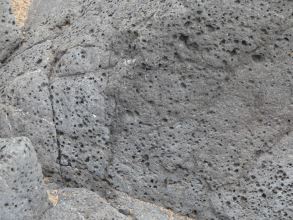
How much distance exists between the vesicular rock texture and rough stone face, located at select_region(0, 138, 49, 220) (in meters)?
0.34

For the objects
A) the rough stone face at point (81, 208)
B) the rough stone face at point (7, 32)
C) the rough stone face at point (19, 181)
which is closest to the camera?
the rough stone face at point (19, 181)

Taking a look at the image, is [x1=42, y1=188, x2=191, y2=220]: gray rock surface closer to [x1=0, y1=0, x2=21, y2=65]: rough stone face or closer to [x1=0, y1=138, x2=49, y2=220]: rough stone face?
[x1=0, y1=138, x2=49, y2=220]: rough stone face

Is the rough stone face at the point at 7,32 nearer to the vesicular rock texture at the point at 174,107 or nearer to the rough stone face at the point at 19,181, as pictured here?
the vesicular rock texture at the point at 174,107

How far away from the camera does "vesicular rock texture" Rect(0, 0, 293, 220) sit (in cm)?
239

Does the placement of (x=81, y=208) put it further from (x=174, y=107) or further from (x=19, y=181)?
(x=174, y=107)

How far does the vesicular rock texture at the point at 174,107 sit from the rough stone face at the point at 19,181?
1.12ft

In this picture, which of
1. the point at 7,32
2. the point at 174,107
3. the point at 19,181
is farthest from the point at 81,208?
the point at 7,32

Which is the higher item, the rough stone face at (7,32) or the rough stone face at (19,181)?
the rough stone face at (7,32)

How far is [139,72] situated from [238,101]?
0.40m

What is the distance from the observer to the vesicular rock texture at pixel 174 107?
2.39m

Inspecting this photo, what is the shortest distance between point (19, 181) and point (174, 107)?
66 cm

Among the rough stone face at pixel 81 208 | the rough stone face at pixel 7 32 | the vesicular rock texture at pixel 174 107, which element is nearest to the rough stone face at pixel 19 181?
the rough stone face at pixel 81 208

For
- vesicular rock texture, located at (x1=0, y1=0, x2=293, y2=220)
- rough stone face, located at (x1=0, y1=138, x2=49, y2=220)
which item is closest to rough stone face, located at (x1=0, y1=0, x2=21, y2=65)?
vesicular rock texture, located at (x1=0, y1=0, x2=293, y2=220)

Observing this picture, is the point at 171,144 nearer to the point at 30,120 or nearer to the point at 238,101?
the point at 238,101
